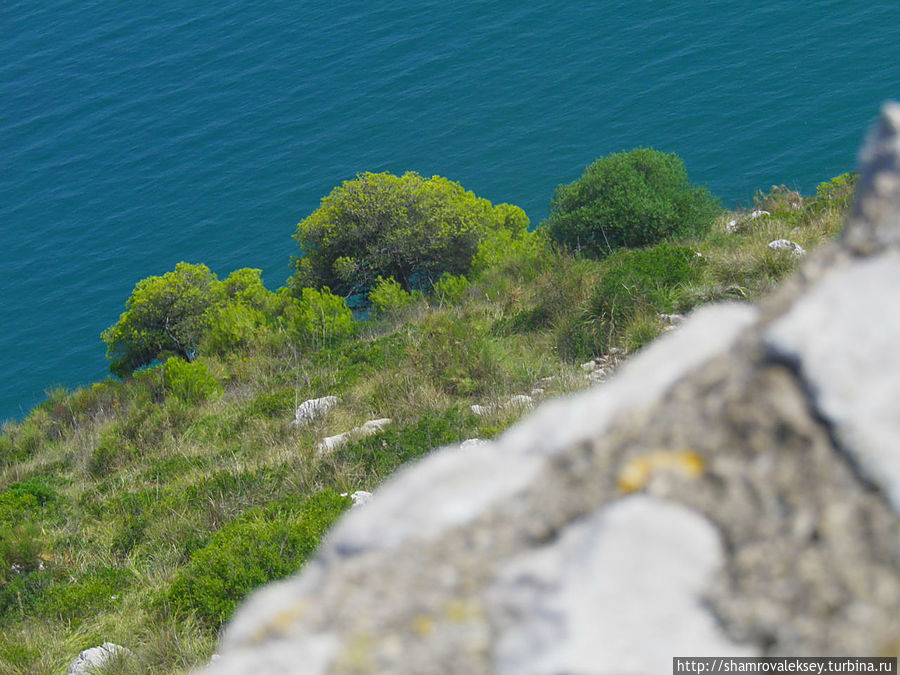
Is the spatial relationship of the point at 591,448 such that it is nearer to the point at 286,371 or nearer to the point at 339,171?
the point at 286,371

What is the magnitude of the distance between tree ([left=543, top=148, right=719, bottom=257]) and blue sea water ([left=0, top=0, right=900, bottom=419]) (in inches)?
556

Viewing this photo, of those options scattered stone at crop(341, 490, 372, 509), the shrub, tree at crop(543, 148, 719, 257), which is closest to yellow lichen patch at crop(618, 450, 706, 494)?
scattered stone at crop(341, 490, 372, 509)

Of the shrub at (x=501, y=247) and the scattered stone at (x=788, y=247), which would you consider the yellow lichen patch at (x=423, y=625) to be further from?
the shrub at (x=501, y=247)

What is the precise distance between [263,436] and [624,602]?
25.9ft

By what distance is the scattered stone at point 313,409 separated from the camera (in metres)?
8.63

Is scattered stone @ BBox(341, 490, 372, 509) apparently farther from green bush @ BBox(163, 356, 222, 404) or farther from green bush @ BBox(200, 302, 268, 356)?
green bush @ BBox(200, 302, 268, 356)

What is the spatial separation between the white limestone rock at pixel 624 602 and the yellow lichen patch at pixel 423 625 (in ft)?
0.37

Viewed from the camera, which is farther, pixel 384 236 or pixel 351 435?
pixel 384 236

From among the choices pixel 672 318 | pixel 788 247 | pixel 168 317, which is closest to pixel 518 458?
pixel 672 318

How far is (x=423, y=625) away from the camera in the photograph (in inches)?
48.7

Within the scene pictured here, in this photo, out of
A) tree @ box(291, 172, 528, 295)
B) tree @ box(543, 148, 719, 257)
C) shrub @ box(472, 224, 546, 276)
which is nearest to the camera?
tree @ box(543, 148, 719, 257)

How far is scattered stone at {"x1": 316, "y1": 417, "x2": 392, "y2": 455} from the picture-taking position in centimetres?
739

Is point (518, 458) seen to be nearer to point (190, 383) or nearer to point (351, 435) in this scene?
point (351, 435)

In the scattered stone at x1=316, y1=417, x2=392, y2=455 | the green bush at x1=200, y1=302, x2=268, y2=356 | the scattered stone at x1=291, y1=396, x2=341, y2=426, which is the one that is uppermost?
the scattered stone at x1=316, y1=417, x2=392, y2=455
